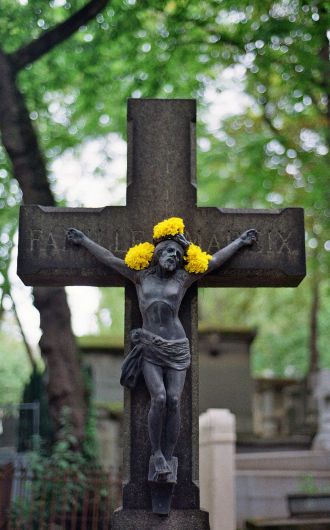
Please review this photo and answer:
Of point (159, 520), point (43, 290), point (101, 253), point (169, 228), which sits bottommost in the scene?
point (159, 520)

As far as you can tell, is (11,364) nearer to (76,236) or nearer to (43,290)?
(43,290)

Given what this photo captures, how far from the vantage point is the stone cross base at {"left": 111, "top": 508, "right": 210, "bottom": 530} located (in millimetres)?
5070

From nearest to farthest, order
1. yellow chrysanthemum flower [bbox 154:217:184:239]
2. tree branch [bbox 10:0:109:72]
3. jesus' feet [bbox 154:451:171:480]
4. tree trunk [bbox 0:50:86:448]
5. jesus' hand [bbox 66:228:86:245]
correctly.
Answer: jesus' feet [bbox 154:451:171:480] < yellow chrysanthemum flower [bbox 154:217:184:239] < jesus' hand [bbox 66:228:86:245] < tree branch [bbox 10:0:109:72] < tree trunk [bbox 0:50:86:448]

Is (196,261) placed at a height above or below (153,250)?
below

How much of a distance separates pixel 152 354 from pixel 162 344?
12 centimetres

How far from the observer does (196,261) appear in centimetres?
549

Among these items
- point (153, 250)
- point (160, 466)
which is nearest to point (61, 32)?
point (153, 250)

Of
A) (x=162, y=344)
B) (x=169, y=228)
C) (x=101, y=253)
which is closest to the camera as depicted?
(x=162, y=344)

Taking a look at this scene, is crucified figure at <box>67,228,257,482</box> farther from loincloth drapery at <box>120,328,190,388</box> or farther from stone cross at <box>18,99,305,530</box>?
stone cross at <box>18,99,305,530</box>

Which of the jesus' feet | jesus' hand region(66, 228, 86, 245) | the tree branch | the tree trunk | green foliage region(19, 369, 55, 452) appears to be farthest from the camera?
A: green foliage region(19, 369, 55, 452)

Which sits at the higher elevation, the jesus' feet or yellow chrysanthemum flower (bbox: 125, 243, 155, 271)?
yellow chrysanthemum flower (bbox: 125, 243, 155, 271)

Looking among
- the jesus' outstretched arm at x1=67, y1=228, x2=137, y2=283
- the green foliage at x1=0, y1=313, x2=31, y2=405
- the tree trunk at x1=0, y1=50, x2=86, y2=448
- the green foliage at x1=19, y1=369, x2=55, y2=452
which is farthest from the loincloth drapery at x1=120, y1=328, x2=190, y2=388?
the green foliage at x1=0, y1=313, x2=31, y2=405

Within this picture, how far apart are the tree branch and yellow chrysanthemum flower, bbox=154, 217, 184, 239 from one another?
22.8 ft

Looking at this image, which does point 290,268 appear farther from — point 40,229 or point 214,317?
point 214,317
